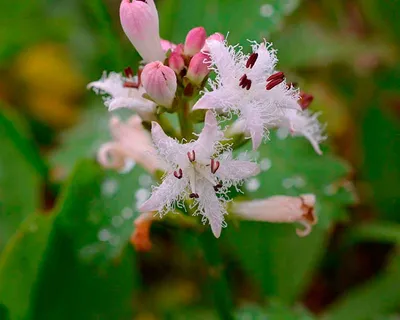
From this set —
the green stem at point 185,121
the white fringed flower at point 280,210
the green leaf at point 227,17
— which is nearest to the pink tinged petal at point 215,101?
the green stem at point 185,121

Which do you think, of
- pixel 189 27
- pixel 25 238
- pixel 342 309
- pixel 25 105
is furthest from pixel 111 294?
pixel 25 105

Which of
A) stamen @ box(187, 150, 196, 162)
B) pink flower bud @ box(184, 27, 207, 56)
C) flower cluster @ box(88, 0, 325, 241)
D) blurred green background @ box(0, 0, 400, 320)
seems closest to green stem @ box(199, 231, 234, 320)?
blurred green background @ box(0, 0, 400, 320)

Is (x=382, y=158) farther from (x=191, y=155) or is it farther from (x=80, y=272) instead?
(x=191, y=155)

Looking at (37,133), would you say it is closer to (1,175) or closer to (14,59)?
(14,59)

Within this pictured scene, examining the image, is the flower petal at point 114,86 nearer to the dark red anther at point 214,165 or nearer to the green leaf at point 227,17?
the dark red anther at point 214,165

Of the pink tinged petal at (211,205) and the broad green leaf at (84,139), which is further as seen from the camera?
the broad green leaf at (84,139)

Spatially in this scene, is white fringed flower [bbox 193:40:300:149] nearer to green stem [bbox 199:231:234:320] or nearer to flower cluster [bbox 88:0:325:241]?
flower cluster [bbox 88:0:325:241]

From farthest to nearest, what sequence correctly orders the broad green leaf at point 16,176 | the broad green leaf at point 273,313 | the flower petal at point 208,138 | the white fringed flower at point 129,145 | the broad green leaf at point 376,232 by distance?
the broad green leaf at point 16,176 < the broad green leaf at point 376,232 < the broad green leaf at point 273,313 < the white fringed flower at point 129,145 < the flower petal at point 208,138
